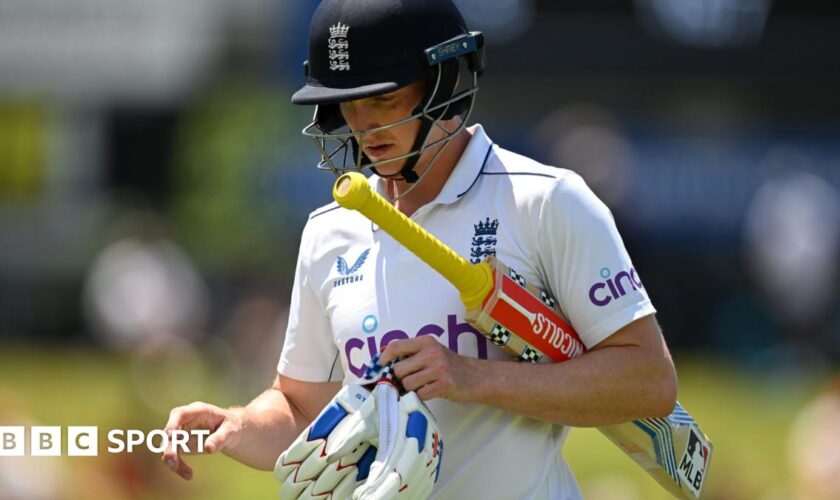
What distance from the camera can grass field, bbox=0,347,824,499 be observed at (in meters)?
9.26

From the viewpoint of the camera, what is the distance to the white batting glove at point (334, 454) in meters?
3.40

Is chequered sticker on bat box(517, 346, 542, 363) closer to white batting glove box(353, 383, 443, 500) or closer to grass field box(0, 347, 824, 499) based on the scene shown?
white batting glove box(353, 383, 443, 500)

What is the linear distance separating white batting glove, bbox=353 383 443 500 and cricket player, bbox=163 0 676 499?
58 millimetres

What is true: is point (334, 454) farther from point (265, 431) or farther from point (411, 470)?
point (265, 431)

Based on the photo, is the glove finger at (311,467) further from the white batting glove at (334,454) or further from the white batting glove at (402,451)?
the white batting glove at (402,451)

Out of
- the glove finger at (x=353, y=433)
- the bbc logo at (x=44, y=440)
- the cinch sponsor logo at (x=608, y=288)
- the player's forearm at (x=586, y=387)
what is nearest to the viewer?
the glove finger at (x=353, y=433)

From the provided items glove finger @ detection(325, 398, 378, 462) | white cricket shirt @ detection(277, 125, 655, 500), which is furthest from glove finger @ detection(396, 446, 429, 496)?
white cricket shirt @ detection(277, 125, 655, 500)

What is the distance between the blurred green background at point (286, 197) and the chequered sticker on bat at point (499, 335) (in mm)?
4777

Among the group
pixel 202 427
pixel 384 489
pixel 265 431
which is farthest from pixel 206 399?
pixel 384 489

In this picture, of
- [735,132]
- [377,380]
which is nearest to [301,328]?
[377,380]

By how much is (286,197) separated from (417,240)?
1638cm

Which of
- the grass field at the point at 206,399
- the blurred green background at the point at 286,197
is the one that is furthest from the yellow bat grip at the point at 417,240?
the blurred green background at the point at 286,197

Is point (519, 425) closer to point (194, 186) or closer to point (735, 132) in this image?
point (735, 132)

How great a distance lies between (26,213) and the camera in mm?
23969
